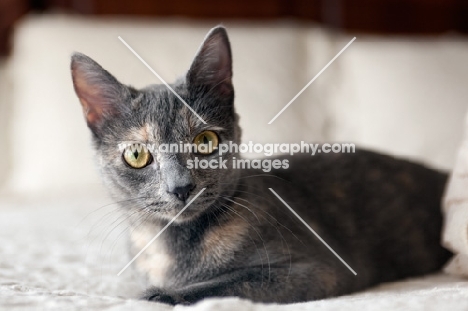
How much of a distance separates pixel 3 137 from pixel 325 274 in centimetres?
179

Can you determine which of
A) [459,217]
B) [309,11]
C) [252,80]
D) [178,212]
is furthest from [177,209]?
[309,11]

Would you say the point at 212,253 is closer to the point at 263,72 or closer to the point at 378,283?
the point at 378,283

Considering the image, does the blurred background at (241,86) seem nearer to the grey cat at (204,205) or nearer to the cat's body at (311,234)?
the cat's body at (311,234)

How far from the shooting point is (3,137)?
2.32 m

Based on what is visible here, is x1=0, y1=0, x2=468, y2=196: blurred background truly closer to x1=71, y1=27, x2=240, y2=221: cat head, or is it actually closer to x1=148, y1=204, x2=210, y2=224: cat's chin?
x1=71, y1=27, x2=240, y2=221: cat head

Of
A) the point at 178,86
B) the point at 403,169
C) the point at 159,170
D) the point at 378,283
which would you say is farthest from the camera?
the point at 403,169

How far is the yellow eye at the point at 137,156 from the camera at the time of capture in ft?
3.42

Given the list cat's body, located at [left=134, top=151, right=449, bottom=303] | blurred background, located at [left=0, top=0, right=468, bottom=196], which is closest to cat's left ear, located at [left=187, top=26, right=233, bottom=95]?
cat's body, located at [left=134, top=151, right=449, bottom=303]

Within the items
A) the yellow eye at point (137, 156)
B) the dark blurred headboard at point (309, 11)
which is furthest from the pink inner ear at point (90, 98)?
the dark blurred headboard at point (309, 11)

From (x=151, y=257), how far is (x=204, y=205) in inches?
8.3

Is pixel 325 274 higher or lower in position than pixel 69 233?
higher

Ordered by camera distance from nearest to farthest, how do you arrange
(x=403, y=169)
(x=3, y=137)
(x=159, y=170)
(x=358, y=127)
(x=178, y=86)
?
(x=159, y=170), (x=178, y=86), (x=403, y=169), (x=358, y=127), (x=3, y=137)

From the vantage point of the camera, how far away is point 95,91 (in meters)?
1.10

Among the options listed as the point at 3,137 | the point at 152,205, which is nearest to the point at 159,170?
the point at 152,205
